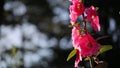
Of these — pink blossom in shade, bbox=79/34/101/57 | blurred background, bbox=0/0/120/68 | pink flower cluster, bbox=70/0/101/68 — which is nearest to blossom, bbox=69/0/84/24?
pink flower cluster, bbox=70/0/101/68

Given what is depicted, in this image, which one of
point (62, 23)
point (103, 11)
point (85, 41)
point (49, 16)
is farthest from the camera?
point (49, 16)

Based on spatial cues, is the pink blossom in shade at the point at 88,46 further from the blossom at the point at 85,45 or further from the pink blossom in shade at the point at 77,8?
the pink blossom in shade at the point at 77,8

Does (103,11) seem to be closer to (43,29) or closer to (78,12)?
(43,29)

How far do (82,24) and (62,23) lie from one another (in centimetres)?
761

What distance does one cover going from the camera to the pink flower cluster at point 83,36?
1.74 m

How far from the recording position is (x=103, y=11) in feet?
22.5

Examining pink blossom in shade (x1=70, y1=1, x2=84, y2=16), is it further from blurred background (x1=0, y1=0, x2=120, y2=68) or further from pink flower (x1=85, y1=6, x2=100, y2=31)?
blurred background (x1=0, y1=0, x2=120, y2=68)

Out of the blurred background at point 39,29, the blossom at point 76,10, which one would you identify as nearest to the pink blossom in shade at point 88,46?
the blossom at point 76,10

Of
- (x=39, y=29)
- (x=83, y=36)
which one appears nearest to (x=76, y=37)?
(x=83, y=36)

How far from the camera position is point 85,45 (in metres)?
1.76

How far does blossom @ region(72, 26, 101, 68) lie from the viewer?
1738 millimetres

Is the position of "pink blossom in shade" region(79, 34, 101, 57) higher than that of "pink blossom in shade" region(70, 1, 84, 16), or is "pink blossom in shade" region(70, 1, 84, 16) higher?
"pink blossom in shade" region(70, 1, 84, 16)

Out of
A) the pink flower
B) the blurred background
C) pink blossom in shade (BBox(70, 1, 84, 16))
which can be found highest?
pink blossom in shade (BBox(70, 1, 84, 16))

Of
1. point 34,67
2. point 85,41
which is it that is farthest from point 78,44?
point 34,67
